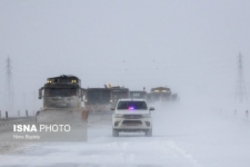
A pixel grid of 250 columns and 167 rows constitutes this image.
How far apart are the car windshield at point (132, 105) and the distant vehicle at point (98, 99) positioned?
1083 inches

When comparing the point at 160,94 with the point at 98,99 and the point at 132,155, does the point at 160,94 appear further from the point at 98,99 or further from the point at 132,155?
the point at 132,155

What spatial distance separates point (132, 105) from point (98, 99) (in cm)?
2878

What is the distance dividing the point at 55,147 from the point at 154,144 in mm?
4094

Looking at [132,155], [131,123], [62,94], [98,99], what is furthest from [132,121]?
[98,99]

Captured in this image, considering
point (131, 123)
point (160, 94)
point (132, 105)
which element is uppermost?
point (132, 105)

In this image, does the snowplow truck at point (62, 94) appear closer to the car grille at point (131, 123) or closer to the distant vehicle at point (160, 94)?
the car grille at point (131, 123)

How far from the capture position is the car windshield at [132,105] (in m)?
34.8

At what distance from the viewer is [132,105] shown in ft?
114

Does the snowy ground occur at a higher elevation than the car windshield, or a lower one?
lower

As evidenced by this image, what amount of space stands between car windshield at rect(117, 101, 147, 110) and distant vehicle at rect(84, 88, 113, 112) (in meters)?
27.5

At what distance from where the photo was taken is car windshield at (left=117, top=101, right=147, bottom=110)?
34.8 metres

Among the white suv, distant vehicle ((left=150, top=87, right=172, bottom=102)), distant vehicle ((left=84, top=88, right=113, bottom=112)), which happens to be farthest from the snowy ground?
distant vehicle ((left=150, top=87, right=172, bottom=102))

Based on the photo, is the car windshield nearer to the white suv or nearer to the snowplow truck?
the white suv

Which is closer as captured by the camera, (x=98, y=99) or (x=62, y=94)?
(x=62, y=94)
